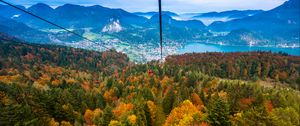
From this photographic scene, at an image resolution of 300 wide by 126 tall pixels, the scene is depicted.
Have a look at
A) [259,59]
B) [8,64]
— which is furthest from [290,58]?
[8,64]

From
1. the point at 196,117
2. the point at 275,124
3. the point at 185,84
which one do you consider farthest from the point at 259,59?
the point at 275,124

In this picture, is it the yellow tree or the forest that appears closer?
the forest

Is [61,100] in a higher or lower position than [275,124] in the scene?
lower

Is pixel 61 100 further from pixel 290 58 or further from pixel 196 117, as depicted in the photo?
pixel 290 58

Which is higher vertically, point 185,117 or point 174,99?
point 185,117

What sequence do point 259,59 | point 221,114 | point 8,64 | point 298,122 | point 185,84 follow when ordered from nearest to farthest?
point 298,122 → point 221,114 → point 185,84 → point 259,59 → point 8,64

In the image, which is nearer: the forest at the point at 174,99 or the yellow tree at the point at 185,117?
the forest at the point at 174,99

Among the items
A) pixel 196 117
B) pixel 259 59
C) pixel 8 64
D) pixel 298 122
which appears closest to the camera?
pixel 298 122

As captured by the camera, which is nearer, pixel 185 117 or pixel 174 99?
pixel 185 117

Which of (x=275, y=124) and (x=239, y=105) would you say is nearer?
(x=275, y=124)
